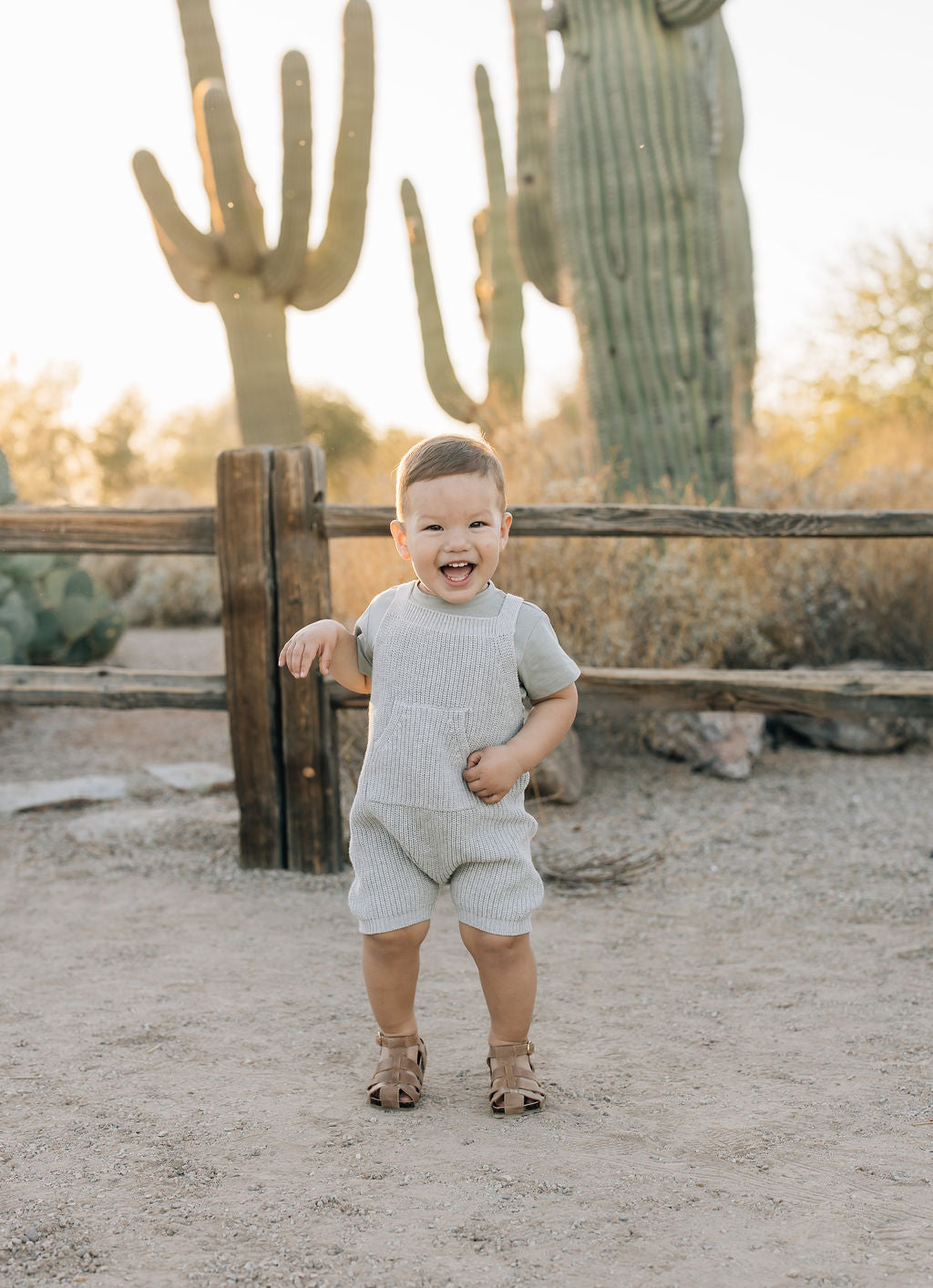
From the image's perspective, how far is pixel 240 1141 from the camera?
2.18 m

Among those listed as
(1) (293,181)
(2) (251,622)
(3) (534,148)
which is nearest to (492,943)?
(2) (251,622)

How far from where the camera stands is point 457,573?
216 cm

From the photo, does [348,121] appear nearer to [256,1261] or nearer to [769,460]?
[769,460]

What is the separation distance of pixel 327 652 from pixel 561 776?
2799mm

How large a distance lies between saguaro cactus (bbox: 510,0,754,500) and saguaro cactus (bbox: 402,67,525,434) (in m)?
3.48

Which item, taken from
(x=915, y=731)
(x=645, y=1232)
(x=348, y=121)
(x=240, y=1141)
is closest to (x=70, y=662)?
(x=348, y=121)

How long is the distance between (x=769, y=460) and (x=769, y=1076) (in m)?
6.09

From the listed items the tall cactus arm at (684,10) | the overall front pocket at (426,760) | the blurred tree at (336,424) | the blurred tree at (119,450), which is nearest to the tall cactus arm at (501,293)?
the tall cactus arm at (684,10)

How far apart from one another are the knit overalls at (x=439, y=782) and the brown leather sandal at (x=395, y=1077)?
290 millimetres

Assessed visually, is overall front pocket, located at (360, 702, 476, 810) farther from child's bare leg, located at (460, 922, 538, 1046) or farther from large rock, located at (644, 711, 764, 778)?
large rock, located at (644, 711, 764, 778)

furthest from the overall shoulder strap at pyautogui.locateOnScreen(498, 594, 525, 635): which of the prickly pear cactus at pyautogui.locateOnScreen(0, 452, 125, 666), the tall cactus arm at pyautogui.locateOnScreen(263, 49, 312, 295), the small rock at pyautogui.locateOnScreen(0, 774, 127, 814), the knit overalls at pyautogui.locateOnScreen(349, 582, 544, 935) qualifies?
the tall cactus arm at pyautogui.locateOnScreen(263, 49, 312, 295)

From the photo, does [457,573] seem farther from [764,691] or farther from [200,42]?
[200,42]

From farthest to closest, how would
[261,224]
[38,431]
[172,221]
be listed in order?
[38,431], [261,224], [172,221]

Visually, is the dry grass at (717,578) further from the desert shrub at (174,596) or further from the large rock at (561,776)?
the desert shrub at (174,596)
